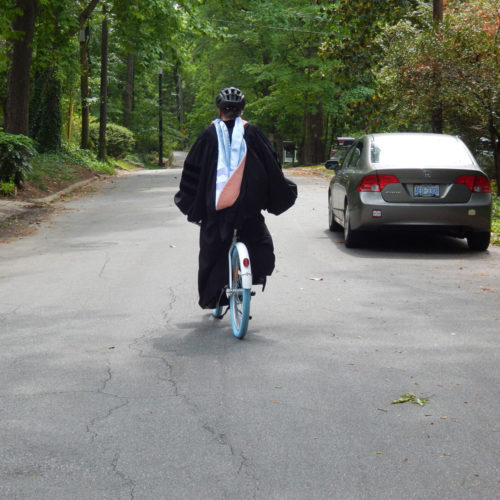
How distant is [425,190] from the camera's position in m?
11.0

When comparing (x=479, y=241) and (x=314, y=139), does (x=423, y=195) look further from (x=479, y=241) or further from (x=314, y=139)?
(x=314, y=139)

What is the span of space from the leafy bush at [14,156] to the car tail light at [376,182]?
972 centimetres

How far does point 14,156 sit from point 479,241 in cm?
1119

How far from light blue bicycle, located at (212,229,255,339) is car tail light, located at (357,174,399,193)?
15.6 ft

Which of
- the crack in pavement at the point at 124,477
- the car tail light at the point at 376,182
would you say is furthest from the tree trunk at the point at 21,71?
the crack in pavement at the point at 124,477

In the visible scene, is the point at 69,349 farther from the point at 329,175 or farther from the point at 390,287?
the point at 329,175

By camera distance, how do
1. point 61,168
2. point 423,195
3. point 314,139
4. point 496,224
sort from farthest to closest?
point 314,139, point 61,168, point 496,224, point 423,195

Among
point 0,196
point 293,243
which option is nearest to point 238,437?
point 293,243

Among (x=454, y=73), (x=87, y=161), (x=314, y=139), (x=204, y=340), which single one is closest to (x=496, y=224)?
(x=454, y=73)

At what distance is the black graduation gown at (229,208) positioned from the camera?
262 inches

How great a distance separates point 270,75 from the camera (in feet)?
131

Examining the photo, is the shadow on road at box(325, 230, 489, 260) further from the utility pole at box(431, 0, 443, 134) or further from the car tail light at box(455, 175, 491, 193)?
the utility pole at box(431, 0, 443, 134)

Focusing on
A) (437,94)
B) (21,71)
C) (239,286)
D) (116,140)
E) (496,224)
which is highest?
(21,71)

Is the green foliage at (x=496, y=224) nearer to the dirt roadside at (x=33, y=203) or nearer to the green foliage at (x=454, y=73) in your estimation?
the green foliage at (x=454, y=73)
